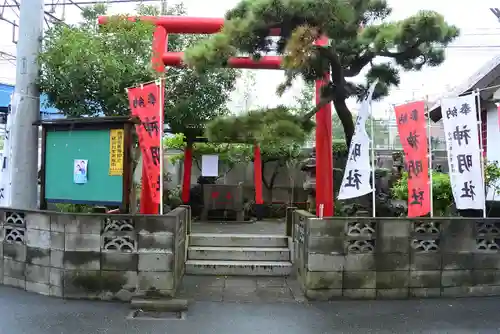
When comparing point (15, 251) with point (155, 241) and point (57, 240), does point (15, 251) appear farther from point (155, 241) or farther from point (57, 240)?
point (155, 241)

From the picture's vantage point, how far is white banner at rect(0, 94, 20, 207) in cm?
765

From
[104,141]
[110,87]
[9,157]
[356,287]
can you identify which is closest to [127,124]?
[104,141]

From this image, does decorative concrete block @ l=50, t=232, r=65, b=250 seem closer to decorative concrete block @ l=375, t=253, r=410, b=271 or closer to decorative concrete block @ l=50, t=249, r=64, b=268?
decorative concrete block @ l=50, t=249, r=64, b=268

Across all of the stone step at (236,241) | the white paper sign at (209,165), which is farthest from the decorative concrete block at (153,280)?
the white paper sign at (209,165)

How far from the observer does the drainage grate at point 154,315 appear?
5.89 metres

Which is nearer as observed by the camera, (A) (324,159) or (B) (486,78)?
(A) (324,159)

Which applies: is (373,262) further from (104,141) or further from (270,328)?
(104,141)

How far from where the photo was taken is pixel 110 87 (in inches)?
307

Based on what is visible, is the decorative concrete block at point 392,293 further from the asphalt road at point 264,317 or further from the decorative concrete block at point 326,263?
the decorative concrete block at point 326,263

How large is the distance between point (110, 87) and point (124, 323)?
4.09 meters

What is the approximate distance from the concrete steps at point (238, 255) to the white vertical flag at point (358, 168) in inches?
85.0

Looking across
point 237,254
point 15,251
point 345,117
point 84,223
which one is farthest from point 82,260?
point 345,117

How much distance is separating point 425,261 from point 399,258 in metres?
0.42

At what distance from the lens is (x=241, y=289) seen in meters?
7.38
